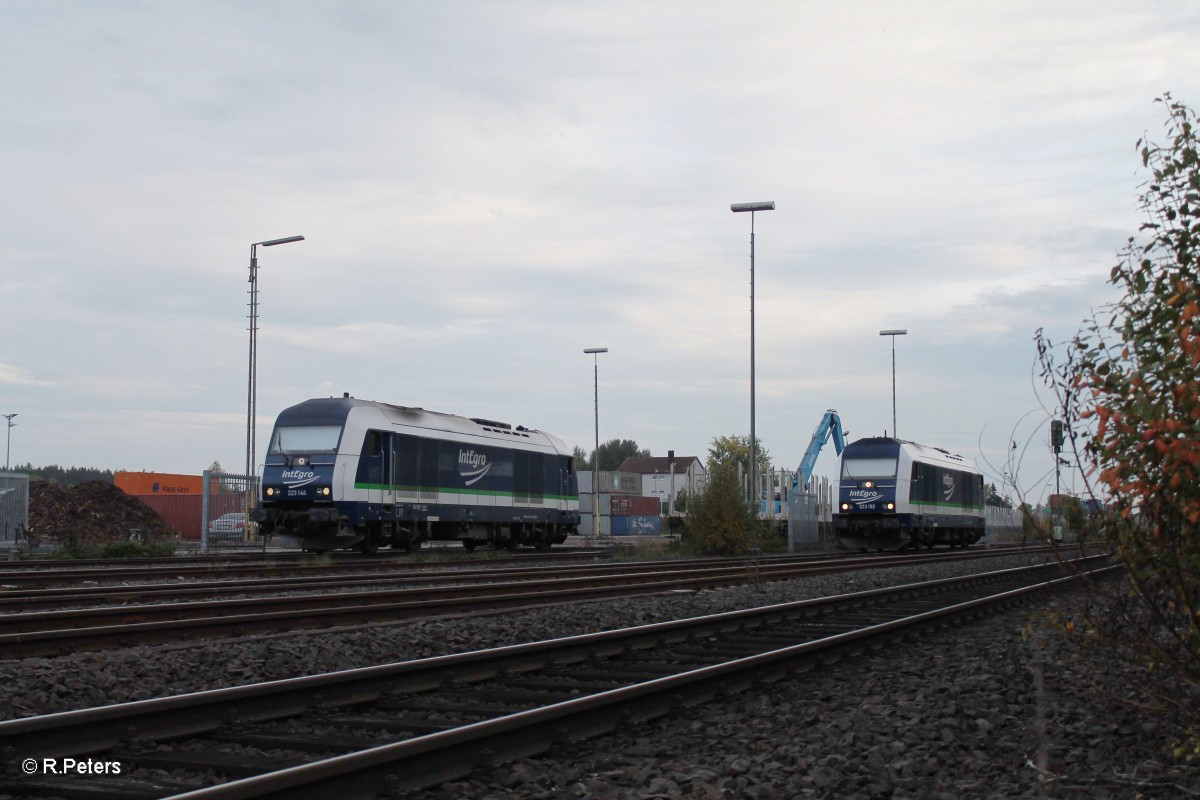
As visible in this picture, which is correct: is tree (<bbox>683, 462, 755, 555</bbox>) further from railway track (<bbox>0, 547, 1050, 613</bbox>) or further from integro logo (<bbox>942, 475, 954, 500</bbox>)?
integro logo (<bbox>942, 475, 954, 500</bbox>)

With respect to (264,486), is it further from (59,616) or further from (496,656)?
(496,656)

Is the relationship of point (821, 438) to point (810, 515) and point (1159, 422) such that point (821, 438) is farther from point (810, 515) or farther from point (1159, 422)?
point (1159, 422)

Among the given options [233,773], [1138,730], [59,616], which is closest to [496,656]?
[233,773]

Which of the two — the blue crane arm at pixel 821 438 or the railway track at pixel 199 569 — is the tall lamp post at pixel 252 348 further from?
the blue crane arm at pixel 821 438

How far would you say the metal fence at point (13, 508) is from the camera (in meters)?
28.6

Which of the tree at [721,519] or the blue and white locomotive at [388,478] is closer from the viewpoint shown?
the blue and white locomotive at [388,478]

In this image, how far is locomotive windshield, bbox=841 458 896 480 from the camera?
36.7m

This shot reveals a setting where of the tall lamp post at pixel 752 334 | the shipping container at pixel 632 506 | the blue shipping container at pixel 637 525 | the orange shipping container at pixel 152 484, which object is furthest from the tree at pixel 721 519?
the orange shipping container at pixel 152 484

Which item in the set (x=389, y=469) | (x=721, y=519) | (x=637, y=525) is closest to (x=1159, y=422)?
(x=389, y=469)

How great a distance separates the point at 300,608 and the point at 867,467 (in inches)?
1041

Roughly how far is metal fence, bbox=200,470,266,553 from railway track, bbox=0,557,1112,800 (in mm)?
22915

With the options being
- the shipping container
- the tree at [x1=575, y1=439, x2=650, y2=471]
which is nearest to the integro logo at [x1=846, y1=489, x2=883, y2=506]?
the shipping container

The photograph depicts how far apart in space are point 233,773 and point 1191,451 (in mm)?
4671

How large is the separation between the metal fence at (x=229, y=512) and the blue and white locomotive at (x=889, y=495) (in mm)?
17983
